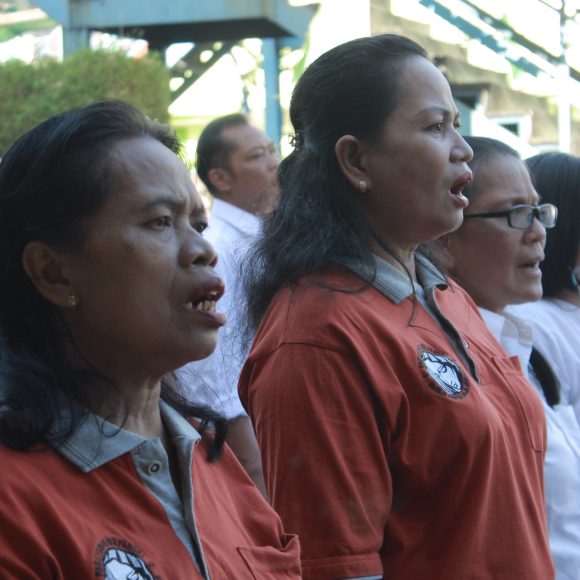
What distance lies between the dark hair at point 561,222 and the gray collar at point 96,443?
222 centimetres

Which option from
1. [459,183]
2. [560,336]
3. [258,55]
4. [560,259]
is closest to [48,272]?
[459,183]

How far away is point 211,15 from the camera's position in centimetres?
848

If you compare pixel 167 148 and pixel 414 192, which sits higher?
pixel 167 148

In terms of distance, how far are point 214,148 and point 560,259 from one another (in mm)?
2020

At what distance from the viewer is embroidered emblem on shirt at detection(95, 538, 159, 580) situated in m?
1.64


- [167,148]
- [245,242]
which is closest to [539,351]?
[245,242]

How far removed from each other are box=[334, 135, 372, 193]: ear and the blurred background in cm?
571

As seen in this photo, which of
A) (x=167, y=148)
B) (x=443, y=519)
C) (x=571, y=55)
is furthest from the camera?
(x=571, y=55)

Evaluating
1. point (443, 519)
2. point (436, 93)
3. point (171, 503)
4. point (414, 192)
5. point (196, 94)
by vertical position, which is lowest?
point (196, 94)

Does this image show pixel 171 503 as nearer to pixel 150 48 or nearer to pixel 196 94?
pixel 150 48

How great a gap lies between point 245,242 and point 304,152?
36 cm

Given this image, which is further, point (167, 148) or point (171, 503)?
point (167, 148)

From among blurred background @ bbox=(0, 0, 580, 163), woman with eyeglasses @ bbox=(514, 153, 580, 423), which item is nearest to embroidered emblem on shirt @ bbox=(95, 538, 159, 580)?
woman with eyeglasses @ bbox=(514, 153, 580, 423)

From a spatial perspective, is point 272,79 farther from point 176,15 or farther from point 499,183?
point 499,183
